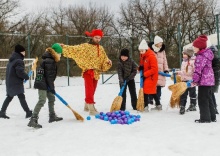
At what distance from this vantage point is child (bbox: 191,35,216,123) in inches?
189

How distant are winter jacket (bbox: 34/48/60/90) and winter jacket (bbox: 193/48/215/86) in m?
2.31

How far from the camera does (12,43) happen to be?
55.5ft

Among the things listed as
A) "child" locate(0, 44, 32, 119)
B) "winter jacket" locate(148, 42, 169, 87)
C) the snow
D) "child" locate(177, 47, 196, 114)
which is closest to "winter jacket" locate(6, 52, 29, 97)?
"child" locate(0, 44, 32, 119)

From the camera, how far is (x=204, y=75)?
189 inches

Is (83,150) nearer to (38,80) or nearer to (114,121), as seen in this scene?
(114,121)

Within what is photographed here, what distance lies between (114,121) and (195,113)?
179 cm

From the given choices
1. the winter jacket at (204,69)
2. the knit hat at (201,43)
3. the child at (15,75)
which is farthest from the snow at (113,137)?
the knit hat at (201,43)

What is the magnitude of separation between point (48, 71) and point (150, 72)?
2.13 metres

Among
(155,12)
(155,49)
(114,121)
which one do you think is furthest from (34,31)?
(114,121)

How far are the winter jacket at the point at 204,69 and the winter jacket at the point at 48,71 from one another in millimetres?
2314

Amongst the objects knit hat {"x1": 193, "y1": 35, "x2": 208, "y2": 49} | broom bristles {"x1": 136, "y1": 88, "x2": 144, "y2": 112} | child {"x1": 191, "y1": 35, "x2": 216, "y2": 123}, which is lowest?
broom bristles {"x1": 136, "y1": 88, "x2": 144, "y2": 112}

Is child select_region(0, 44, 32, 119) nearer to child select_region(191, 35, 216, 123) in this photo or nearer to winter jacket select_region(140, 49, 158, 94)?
winter jacket select_region(140, 49, 158, 94)

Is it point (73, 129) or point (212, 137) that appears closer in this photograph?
point (212, 137)

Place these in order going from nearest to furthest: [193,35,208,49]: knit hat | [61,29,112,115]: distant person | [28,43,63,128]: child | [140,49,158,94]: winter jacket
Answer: [193,35,208,49]: knit hat, [28,43,63,128]: child, [61,29,112,115]: distant person, [140,49,158,94]: winter jacket
